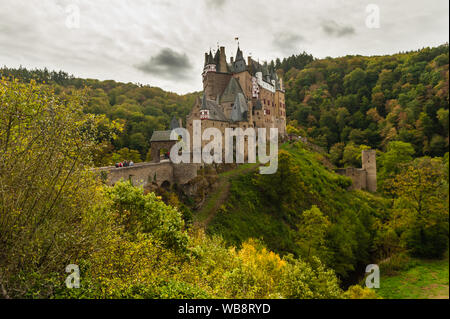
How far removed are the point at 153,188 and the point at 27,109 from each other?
64.7 feet

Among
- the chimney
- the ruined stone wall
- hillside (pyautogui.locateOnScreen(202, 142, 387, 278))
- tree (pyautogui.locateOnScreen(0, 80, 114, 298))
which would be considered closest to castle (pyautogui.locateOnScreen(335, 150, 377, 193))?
hillside (pyautogui.locateOnScreen(202, 142, 387, 278))

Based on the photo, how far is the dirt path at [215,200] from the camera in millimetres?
26884

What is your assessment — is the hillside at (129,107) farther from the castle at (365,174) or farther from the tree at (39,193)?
the castle at (365,174)

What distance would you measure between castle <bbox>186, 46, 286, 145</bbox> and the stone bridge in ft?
31.7

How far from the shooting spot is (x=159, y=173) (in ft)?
96.1

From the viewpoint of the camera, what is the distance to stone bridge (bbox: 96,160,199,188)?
956 inches

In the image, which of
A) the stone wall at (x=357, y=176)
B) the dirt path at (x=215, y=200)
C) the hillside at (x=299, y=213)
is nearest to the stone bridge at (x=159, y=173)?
the dirt path at (x=215, y=200)

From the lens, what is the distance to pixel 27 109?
885cm

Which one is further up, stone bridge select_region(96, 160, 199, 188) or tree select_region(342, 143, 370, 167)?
tree select_region(342, 143, 370, 167)

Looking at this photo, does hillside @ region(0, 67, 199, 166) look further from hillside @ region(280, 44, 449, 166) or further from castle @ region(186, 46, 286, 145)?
hillside @ region(280, 44, 449, 166)

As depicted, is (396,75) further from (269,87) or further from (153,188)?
(153,188)

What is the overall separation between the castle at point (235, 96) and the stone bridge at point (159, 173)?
9.65m

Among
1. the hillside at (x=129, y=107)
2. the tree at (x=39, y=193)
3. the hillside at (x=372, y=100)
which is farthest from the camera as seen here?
the hillside at (x=129, y=107)

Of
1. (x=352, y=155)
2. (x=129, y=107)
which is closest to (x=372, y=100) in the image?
(x=352, y=155)
